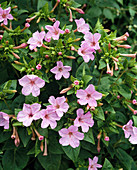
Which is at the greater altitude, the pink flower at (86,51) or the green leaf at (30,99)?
the pink flower at (86,51)

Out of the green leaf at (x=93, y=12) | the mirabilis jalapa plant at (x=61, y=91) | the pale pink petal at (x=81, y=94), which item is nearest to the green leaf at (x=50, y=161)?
the mirabilis jalapa plant at (x=61, y=91)

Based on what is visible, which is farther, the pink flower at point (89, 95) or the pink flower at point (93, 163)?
the pink flower at point (93, 163)

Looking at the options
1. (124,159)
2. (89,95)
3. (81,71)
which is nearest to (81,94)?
(89,95)

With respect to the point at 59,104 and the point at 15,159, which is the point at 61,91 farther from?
the point at 15,159

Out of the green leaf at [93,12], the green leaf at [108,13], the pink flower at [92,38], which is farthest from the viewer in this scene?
the green leaf at [108,13]

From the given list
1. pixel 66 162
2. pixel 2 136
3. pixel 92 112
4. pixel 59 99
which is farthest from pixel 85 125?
pixel 66 162

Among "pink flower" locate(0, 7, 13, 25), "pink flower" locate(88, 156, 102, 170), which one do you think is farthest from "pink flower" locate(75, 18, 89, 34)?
"pink flower" locate(88, 156, 102, 170)

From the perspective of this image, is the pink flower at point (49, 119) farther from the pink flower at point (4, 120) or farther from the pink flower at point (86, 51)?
the pink flower at point (86, 51)

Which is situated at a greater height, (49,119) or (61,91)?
(61,91)
